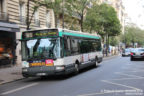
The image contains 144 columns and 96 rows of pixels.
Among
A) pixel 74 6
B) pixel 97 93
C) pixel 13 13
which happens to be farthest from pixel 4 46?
pixel 97 93

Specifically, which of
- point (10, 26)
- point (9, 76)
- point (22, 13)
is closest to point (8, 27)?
point (10, 26)

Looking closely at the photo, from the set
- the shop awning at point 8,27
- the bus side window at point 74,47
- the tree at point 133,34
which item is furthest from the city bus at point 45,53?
the tree at point 133,34

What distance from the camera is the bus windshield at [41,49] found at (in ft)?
41.7

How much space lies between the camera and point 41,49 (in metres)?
12.8

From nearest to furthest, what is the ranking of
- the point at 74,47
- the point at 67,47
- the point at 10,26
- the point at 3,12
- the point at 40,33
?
the point at 40,33, the point at 67,47, the point at 74,47, the point at 10,26, the point at 3,12

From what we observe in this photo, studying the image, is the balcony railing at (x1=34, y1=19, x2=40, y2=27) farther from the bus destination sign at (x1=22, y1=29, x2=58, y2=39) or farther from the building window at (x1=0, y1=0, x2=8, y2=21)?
the bus destination sign at (x1=22, y1=29, x2=58, y2=39)

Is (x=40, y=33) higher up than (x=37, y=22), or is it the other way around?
(x=37, y=22)

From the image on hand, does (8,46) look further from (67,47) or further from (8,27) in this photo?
(67,47)

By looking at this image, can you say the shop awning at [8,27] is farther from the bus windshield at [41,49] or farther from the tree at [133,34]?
the tree at [133,34]

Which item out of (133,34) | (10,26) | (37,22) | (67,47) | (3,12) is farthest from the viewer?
(133,34)

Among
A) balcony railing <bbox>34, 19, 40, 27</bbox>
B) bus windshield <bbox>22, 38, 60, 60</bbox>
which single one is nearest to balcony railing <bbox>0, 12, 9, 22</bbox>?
balcony railing <bbox>34, 19, 40, 27</bbox>

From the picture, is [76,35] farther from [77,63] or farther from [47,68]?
[47,68]

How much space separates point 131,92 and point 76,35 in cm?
774

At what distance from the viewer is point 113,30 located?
47156mm
